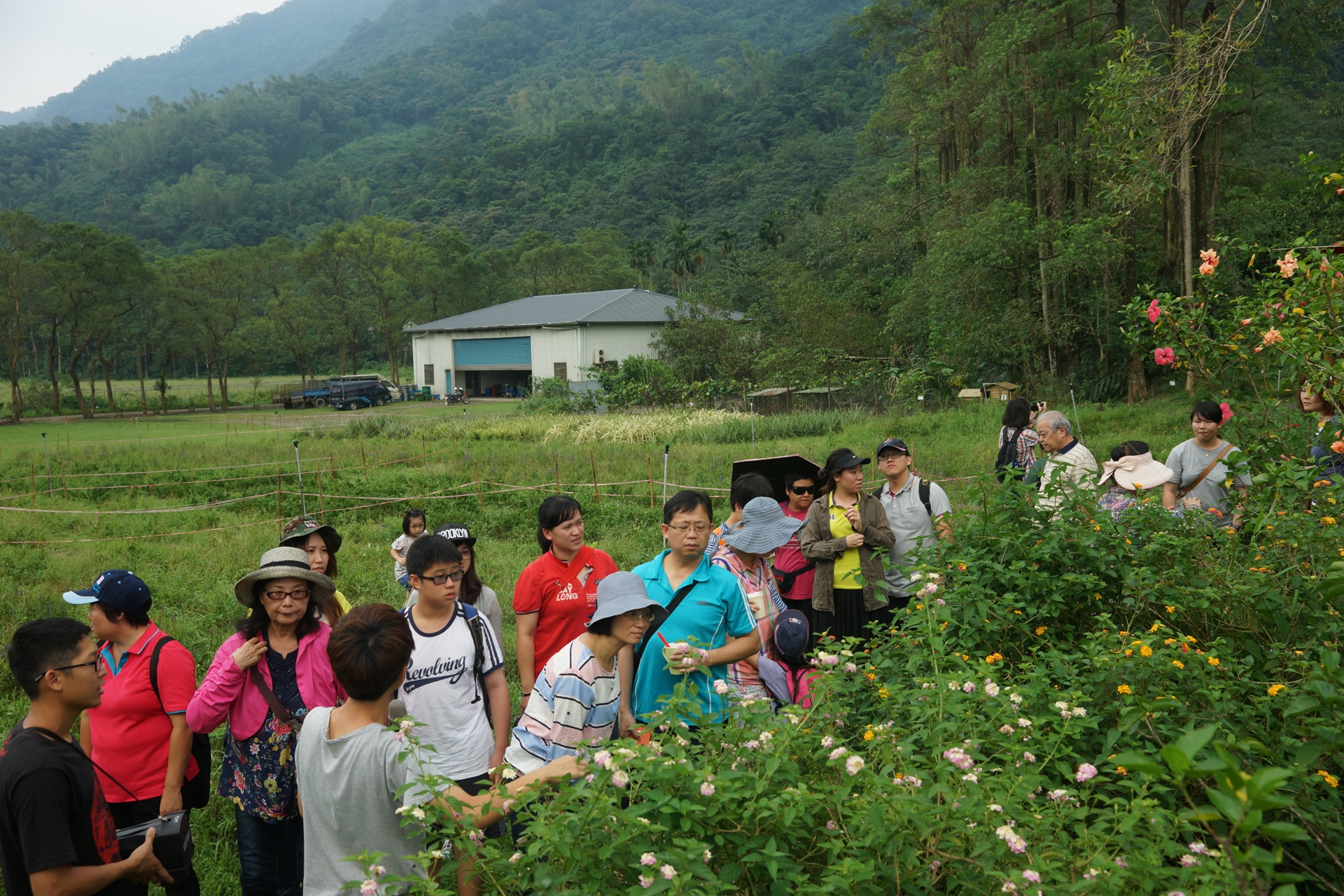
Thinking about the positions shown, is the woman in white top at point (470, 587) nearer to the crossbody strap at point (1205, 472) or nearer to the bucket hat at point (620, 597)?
the bucket hat at point (620, 597)

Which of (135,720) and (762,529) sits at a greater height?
(762,529)

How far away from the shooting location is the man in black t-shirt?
2139 mm

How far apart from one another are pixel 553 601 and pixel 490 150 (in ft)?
312

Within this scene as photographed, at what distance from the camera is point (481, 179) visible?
83.9 meters

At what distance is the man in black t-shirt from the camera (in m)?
0.11

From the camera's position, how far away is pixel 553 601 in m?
3.72

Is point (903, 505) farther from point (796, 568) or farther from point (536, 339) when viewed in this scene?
point (536, 339)

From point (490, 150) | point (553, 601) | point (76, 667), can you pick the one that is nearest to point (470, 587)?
point (553, 601)

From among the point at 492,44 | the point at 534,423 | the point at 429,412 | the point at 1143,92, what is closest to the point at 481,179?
the point at 429,412

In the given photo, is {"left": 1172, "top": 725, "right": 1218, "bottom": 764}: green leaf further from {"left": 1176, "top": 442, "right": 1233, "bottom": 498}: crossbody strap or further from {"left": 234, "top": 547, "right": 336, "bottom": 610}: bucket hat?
{"left": 1176, "top": 442, "right": 1233, "bottom": 498}: crossbody strap

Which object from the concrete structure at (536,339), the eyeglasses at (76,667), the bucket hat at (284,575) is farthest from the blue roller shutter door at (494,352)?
the eyeglasses at (76,667)

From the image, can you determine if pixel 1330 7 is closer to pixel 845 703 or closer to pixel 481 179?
pixel 845 703

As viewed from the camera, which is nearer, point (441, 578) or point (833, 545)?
point (441, 578)

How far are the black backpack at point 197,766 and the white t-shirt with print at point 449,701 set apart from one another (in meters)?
0.85
